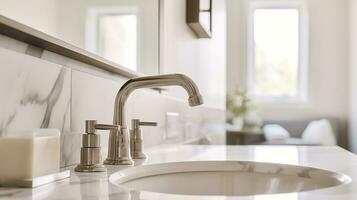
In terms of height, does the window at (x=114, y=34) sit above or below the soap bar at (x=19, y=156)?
above

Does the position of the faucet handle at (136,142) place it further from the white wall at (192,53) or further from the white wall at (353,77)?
the white wall at (353,77)

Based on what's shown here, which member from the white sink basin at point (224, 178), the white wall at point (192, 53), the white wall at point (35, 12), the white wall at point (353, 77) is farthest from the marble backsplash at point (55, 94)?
the white wall at point (353, 77)

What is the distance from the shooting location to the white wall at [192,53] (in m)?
1.39

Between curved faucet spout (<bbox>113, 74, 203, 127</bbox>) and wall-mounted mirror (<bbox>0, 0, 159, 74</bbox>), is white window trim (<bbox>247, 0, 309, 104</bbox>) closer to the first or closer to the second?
wall-mounted mirror (<bbox>0, 0, 159, 74</bbox>)

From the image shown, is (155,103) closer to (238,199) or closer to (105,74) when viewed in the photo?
(105,74)

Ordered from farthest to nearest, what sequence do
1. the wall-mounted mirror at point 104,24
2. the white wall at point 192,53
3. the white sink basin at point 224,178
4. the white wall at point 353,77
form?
the white wall at point 353,77, the white wall at point 192,53, the white sink basin at point 224,178, the wall-mounted mirror at point 104,24

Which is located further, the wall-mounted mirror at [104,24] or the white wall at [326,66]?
the white wall at [326,66]

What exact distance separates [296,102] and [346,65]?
676 mm

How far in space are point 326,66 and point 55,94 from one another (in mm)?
4603

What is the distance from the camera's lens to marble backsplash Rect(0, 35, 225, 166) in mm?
588

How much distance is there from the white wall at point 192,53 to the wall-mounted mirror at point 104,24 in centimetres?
11

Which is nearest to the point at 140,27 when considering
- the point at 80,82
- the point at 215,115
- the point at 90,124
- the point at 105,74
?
the point at 105,74

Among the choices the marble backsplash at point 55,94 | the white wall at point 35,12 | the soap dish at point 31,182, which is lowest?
the soap dish at point 31,182

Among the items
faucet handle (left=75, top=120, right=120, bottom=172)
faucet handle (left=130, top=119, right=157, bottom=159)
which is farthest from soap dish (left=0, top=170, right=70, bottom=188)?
faucet handle (left=130, top=119, right=157, bottom=159)
